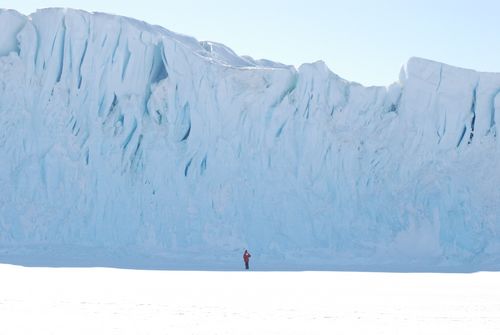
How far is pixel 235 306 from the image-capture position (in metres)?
7.75

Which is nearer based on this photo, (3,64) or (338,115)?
(3,64)

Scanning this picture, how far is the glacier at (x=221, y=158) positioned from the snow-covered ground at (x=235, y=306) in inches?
248

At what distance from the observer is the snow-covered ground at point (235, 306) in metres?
6.43

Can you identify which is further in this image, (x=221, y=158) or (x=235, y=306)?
(x=221, y=158)

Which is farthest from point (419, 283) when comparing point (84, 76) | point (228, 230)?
point (84, 76)

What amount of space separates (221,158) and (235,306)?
11152 mm

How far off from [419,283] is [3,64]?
12289 millimetres

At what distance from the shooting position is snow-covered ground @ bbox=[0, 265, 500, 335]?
6.43 m

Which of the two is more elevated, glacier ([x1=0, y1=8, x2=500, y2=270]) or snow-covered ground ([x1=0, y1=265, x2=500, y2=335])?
glacier ([x1=0, y1=8, x2=500, y2=270])

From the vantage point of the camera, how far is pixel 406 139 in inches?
782

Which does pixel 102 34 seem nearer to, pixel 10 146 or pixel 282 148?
pixel 10 146

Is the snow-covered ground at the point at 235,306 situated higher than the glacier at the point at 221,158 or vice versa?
the glacier at the point at 221,158

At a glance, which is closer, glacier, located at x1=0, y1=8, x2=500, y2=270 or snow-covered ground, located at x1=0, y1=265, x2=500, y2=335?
snow-covered ground, located at x1=0, y1=265, x2=500, y2=335

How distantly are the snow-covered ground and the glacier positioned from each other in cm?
629
